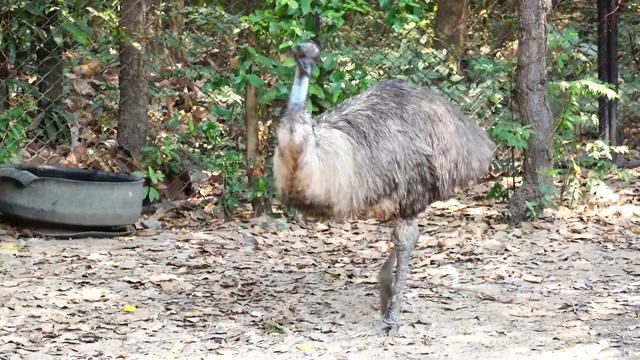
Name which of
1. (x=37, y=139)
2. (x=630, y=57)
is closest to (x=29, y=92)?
(x=37, y=139)

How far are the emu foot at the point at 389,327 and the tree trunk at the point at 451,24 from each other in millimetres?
3190

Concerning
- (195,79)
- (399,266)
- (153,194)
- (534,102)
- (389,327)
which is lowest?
(389,327)

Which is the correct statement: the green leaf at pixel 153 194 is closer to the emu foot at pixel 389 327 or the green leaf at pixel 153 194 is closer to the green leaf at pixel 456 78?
the green leaf at pixel 456 78

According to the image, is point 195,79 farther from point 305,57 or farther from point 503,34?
point 305,57

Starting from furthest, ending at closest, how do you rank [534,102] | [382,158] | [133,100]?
[133,100], [534,102], [382,158]

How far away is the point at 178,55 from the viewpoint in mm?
7656

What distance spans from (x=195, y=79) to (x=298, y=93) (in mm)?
3167

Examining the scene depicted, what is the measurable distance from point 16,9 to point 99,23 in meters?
0.57

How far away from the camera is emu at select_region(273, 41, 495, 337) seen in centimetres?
453

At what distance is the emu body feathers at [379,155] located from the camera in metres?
4.54

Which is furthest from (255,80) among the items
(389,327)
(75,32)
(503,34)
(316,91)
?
(389,327)

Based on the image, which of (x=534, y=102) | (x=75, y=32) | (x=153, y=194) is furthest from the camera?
(x=153, y=194)

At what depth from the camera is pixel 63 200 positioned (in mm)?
6492

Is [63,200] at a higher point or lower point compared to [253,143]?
lower
